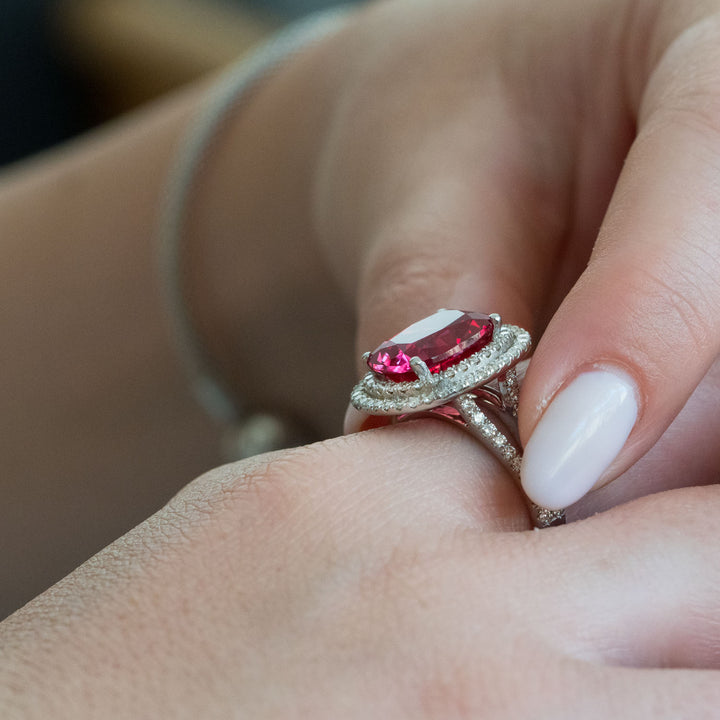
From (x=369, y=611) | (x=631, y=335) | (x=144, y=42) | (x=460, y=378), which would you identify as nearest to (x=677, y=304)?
(x=631, y=335)

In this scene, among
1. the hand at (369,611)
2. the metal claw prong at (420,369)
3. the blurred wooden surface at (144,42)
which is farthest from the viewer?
the blurred wooden surface at (144,42)

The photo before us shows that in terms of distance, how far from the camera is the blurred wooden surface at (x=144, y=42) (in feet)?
6.98

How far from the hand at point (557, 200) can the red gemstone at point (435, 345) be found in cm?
4

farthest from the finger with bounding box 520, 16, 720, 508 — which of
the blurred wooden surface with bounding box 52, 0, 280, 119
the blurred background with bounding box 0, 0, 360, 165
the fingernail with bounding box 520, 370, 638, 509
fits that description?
the blurred background with bounding box 0, 0, 360, 165

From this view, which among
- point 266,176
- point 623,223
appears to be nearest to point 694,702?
point 623,223

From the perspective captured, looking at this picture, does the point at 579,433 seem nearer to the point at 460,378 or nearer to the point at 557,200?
the point at 460,378

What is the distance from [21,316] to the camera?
1191 mm

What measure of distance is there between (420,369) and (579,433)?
0.35 ft

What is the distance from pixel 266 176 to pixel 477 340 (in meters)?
0.59

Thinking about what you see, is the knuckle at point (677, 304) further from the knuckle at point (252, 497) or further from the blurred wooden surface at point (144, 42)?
the blurred wooden surface at point (144, 42)

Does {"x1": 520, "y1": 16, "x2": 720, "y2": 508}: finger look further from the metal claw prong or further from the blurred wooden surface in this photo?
the blurred wooden surface

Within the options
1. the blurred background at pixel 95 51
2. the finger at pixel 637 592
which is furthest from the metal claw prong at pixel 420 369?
the blurred background at pixel 95 51

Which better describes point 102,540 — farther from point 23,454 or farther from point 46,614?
point 46,614

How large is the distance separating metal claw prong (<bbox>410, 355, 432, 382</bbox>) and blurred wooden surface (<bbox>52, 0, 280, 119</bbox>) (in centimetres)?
166
